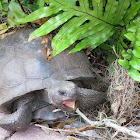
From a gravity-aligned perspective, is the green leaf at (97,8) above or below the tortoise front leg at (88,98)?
above

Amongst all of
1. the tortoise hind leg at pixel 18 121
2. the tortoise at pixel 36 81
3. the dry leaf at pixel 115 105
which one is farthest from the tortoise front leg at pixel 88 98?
the tortoise hind leg at pixel 18 121

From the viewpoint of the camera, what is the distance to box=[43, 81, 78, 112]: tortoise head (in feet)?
7.28

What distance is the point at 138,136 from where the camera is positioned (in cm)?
196

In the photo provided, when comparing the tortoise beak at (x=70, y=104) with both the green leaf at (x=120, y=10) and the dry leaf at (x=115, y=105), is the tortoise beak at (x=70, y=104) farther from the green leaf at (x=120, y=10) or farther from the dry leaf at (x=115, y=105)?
the green leaf at (x=120, y=10)

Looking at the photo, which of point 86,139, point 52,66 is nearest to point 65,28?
point 52,66

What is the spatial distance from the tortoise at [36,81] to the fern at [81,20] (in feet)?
0.79

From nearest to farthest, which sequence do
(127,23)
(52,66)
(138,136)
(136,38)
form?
(138,136)
(136,38)
(52,66)
(127,23)

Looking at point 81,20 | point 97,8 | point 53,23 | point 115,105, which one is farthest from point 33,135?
point 97,8

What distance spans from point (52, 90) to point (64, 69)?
40cm

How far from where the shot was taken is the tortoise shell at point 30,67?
2.45 m

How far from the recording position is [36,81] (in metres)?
2.44

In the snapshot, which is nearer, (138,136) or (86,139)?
(138,136)

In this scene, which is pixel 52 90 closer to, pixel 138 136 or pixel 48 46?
pixel 48 46

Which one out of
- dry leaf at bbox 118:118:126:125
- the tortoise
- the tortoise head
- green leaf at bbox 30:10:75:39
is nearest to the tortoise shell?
the tortoise
